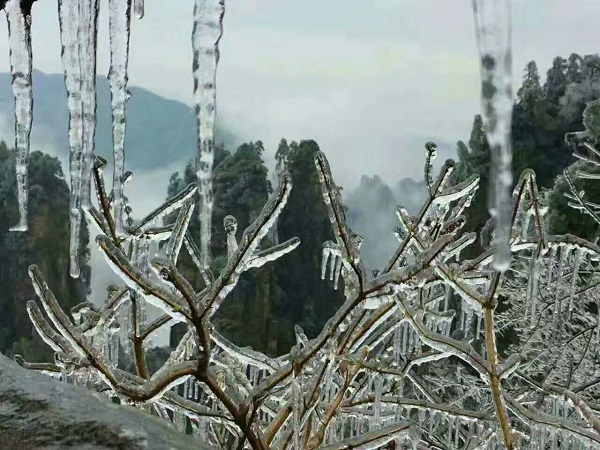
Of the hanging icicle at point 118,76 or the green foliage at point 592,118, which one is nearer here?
the hanging icicle at point 118,76

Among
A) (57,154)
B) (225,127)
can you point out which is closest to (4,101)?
(57,154)

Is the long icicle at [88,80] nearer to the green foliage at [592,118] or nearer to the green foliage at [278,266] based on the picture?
the green foliage at [592,118]

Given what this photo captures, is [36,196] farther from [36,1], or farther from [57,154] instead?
[36,1]

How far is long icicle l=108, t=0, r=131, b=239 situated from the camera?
3.33 feet

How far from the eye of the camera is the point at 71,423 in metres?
0.88

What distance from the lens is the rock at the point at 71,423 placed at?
851mm

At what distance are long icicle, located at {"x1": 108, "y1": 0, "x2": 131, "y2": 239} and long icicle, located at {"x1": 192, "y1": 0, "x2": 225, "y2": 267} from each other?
0.17 m

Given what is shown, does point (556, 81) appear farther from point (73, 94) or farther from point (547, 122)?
point (73, 94)

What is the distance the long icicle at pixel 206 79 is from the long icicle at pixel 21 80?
252mm

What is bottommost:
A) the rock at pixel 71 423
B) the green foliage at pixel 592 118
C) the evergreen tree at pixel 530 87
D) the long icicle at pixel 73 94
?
the rock at pixel 71 423

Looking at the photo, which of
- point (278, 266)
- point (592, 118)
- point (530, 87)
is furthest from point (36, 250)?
point (592, 118)

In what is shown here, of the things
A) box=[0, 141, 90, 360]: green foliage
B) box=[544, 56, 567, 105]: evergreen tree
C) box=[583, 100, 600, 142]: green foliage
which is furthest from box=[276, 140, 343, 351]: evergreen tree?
box=[583, 100, 600, 142]: green foliage

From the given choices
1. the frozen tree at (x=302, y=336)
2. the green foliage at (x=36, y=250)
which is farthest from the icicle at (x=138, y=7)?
A: the green foliage at (x=36, y=250)

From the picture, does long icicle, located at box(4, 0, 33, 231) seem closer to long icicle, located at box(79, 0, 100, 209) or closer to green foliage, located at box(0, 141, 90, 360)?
long icicle, located at box(79, 0, 100, 209)
